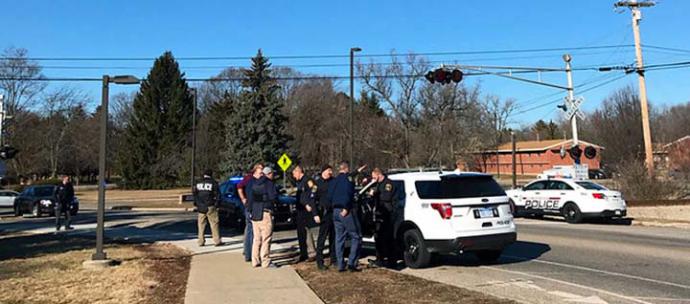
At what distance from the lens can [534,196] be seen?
2195cm

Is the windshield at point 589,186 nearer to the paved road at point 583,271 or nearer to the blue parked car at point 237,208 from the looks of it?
the paved road at point 583,271

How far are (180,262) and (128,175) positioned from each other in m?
63.4

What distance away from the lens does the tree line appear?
50375 mm

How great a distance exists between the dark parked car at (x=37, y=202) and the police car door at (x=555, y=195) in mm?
20085

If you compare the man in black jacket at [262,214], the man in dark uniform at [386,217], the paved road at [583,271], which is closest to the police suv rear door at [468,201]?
the man in dark uniform at [386,217]

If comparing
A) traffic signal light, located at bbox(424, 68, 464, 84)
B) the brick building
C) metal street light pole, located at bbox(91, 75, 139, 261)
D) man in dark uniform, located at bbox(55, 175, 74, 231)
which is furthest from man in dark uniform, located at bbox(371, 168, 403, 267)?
the brick building

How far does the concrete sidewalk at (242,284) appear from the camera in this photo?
764 cm

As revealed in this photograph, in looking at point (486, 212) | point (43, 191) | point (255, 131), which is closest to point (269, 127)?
point (255, 131)

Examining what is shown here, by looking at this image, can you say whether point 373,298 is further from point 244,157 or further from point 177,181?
point 177,181

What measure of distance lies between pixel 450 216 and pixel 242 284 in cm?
349

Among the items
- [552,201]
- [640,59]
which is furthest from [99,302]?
[640,59]

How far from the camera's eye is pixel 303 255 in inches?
443

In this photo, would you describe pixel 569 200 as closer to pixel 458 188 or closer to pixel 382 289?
pixel 458 188

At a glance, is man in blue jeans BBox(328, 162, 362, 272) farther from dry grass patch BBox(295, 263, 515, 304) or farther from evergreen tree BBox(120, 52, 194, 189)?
evergreen tree BBox(120, 52, 194, 189)
